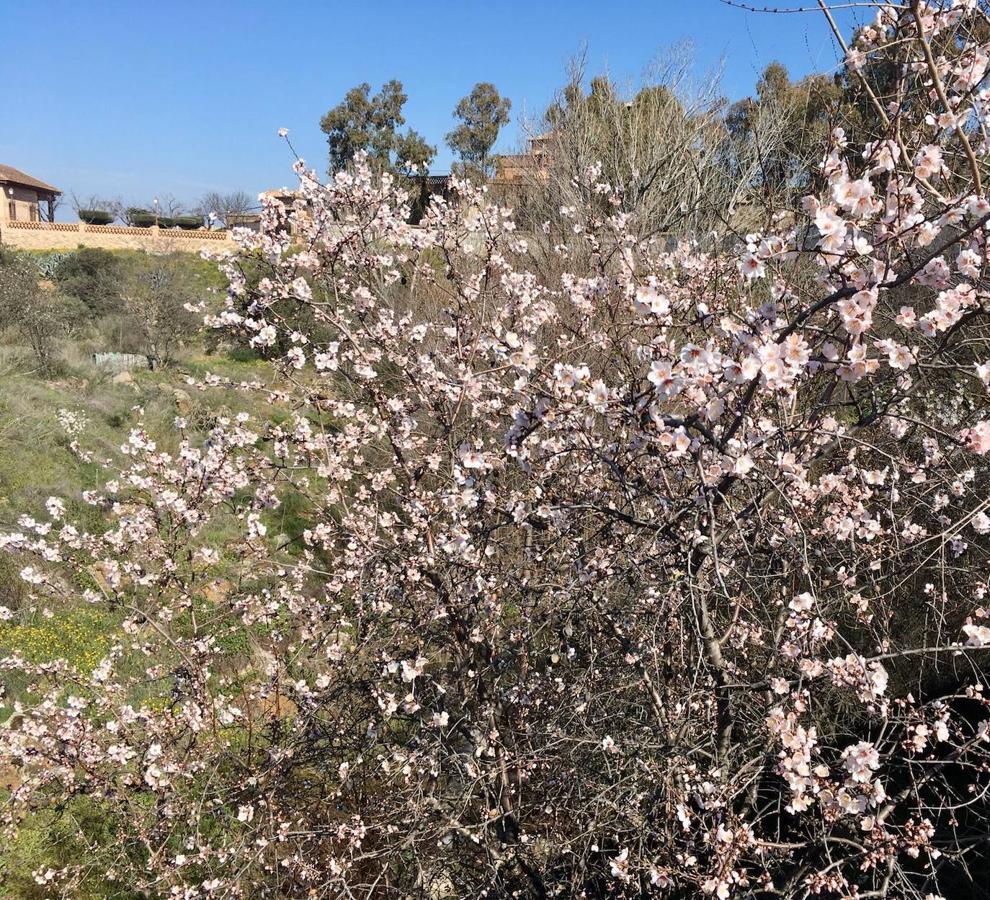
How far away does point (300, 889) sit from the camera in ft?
11.0

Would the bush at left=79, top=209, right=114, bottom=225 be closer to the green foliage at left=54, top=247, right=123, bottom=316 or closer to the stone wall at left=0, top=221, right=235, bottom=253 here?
the stone wall at left=0, top=221, right=235, bottom=253

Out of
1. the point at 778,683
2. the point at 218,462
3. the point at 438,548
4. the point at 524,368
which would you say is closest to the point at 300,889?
the point at 438,548

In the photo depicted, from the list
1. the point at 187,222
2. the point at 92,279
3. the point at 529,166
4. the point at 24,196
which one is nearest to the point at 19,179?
the point at 24,196

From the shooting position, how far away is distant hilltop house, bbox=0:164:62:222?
121ft

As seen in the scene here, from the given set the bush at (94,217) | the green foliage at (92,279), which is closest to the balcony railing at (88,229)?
the green foliage at (92,279)

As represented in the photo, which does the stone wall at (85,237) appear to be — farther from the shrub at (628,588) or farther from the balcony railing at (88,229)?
the shrub at (628,588)

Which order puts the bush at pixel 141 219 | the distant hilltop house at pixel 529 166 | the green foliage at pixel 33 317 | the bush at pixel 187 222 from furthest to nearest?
1. the bush at pixel 141 219
2. the bush at pixel 187 222
3. the distant hilltop house at pixel 529 166
4. the green foliage at pixel 33 317

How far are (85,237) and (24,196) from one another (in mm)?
18230

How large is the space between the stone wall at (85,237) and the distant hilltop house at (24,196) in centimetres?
878

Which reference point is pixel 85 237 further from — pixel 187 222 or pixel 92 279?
pixel 187 222

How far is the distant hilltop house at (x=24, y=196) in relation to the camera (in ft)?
121

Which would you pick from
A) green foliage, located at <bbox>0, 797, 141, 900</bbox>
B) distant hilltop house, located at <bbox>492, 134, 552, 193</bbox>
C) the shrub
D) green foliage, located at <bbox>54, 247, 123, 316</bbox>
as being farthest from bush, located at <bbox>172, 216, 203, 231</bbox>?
green foliage, located at <bbox>0, 797, 141, 900</bbox>

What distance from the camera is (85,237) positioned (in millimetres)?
27219

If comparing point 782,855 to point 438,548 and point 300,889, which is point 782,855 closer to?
point 438,548
